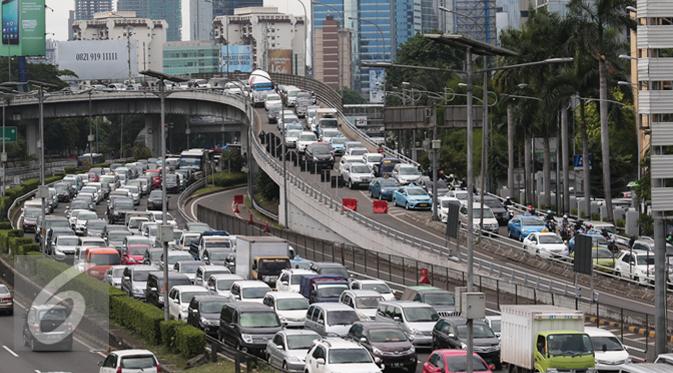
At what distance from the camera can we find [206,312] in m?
46.2

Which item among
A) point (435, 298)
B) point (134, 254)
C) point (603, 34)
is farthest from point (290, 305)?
point (603, 34)

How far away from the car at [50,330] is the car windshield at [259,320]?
7.69 metres

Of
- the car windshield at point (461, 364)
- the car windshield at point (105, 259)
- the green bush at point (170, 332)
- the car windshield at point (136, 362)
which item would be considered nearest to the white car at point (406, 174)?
the car windshield at point (105, 259)

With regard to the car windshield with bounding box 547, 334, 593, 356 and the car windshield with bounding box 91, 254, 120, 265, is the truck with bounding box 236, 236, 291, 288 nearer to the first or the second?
the car windshield with bounding box 91, 254, 120, 265

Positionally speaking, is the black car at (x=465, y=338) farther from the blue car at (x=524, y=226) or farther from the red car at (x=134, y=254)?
the blue car at (x=524, y=226)

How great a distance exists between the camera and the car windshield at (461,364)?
1380 inches

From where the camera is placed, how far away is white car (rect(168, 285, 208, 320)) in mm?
48344

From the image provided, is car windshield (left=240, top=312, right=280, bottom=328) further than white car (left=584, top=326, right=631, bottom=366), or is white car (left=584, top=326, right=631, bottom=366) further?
car windshield (left=240, top=312, right=280, bottom=328)

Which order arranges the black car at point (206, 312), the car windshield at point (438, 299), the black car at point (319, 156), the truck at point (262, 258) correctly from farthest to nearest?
the black car at point (319, 156), the truck at point (262, 258), the car windshield at point (438, 299), the black car at point (206, 312)

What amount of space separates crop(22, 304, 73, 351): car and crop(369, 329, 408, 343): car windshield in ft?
39.9

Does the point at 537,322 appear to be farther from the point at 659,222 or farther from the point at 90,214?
the point at 90,214

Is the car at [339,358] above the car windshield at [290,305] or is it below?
above

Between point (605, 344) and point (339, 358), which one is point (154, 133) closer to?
point (605, 344)

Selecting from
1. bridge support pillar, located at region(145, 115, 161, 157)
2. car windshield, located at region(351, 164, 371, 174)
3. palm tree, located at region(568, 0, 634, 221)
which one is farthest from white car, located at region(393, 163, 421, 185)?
bridge support pillar, located at region(145, 115, 161, 157)
